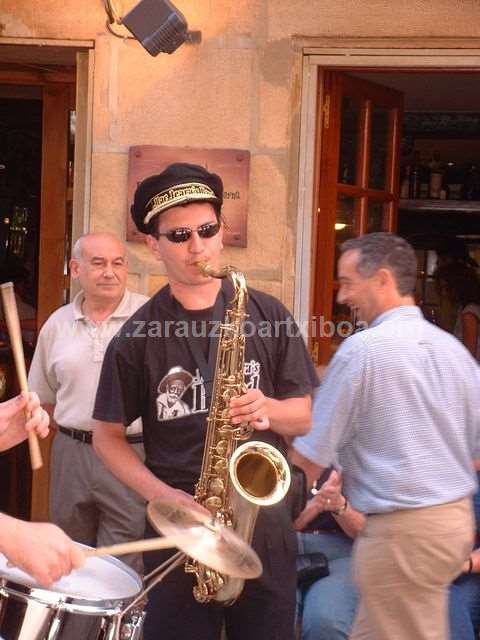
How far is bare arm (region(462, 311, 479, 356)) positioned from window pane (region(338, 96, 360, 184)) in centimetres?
241

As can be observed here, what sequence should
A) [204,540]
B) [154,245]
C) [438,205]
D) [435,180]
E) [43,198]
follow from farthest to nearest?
[435,180], [438,205], [43,198], [154,245], [204,540]

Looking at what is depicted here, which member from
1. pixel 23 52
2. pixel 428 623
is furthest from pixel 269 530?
pixel 23 52

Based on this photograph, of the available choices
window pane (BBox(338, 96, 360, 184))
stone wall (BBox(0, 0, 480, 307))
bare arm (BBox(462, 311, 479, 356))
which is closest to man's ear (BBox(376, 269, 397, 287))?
stone wall (BBox(0, 0, 480, 307))

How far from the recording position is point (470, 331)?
7602mm

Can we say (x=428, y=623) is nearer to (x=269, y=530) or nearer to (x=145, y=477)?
(x=269, y=530)

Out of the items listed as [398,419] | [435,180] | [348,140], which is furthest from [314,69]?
[435,180]

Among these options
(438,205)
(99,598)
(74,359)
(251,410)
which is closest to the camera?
(99,598)

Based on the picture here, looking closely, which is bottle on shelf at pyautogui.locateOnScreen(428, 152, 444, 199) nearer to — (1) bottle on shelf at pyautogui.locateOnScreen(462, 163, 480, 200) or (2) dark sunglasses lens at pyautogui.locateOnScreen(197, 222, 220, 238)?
(1) bottle on shelf at pyautogui.locateOnScreen(462, 163, 480, 200)

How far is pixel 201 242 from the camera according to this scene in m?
3.43

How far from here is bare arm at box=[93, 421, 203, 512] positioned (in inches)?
127

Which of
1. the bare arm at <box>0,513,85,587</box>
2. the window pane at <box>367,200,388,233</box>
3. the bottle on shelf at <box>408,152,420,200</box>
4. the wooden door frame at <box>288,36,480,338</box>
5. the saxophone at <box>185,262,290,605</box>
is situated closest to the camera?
the bare arm at <box>0,513,85,587</box>

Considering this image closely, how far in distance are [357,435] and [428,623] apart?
0.63m

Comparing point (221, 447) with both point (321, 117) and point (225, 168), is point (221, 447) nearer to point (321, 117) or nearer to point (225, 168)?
point (225, 168)

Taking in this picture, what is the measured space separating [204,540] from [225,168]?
2.63m
